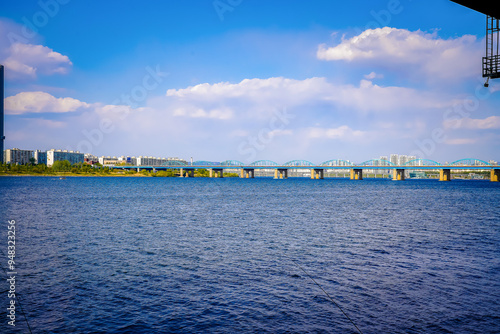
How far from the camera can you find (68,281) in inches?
784

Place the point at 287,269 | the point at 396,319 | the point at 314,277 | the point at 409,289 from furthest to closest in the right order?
1. the point at 287,269
2. the point at 314,277
3. the point at 409,289
4. the point at 396,319

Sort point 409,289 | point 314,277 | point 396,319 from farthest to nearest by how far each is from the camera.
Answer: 1. point 314,277
2. point 409,289
3. point 396,319

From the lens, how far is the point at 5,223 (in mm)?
40875

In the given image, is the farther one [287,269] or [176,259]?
[176,259]

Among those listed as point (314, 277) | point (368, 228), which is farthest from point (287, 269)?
point (368, 228)

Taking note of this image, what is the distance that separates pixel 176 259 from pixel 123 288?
6.32 meters

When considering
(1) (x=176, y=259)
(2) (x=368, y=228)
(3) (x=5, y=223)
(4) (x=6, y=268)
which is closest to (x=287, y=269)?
(1) (x=176, y=259)

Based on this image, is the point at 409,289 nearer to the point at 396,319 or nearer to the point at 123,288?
the point at 396,319

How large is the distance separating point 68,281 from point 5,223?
27.5 metres

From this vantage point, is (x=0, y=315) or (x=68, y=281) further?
(x=68, y=281)

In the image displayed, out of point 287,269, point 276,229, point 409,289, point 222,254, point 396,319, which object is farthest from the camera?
point 276,229

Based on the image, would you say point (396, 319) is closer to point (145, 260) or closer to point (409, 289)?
point (409, 289)

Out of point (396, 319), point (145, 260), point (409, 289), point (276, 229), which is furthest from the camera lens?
point (276, 229)

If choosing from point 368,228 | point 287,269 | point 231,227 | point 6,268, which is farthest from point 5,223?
point 368,228
